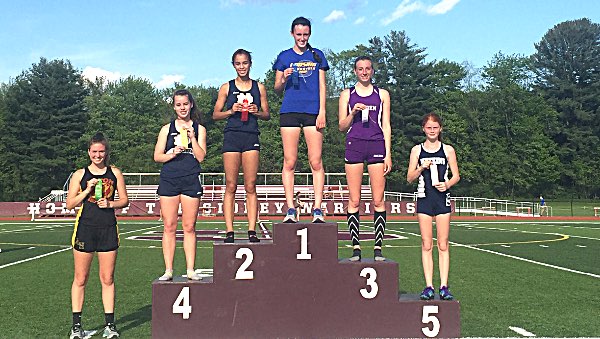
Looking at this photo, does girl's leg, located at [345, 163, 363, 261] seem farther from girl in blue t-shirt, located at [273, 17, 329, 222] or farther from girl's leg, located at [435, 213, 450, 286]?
girl's leg, located at [435, 213, 450, 286]

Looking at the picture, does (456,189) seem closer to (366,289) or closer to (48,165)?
(48,165)

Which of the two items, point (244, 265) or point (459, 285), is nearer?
point (244, 265)

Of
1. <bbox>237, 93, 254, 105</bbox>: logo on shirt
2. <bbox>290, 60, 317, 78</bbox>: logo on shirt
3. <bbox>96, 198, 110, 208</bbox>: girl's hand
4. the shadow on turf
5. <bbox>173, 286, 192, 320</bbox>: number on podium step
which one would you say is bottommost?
the shadow on turf

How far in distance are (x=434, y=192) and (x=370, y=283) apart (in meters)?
1.20

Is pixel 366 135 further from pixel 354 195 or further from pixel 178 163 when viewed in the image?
pixel 178 163

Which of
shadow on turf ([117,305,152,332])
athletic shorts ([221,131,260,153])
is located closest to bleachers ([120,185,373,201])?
shadow on turf ([117,305,152,332])

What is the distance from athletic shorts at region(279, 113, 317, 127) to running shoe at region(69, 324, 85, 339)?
3.11 metres

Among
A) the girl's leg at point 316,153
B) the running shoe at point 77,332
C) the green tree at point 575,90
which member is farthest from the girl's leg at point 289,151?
the green tree at point 575,90

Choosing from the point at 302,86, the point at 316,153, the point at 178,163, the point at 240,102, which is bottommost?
the point at 178,163

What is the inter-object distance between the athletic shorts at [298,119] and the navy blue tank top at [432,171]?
1.27 meters

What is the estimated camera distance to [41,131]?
55594 millimetres

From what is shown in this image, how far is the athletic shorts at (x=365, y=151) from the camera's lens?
6199 millimetres

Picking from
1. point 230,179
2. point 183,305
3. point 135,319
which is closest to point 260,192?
point 135,319

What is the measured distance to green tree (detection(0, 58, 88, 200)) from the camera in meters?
55.0
